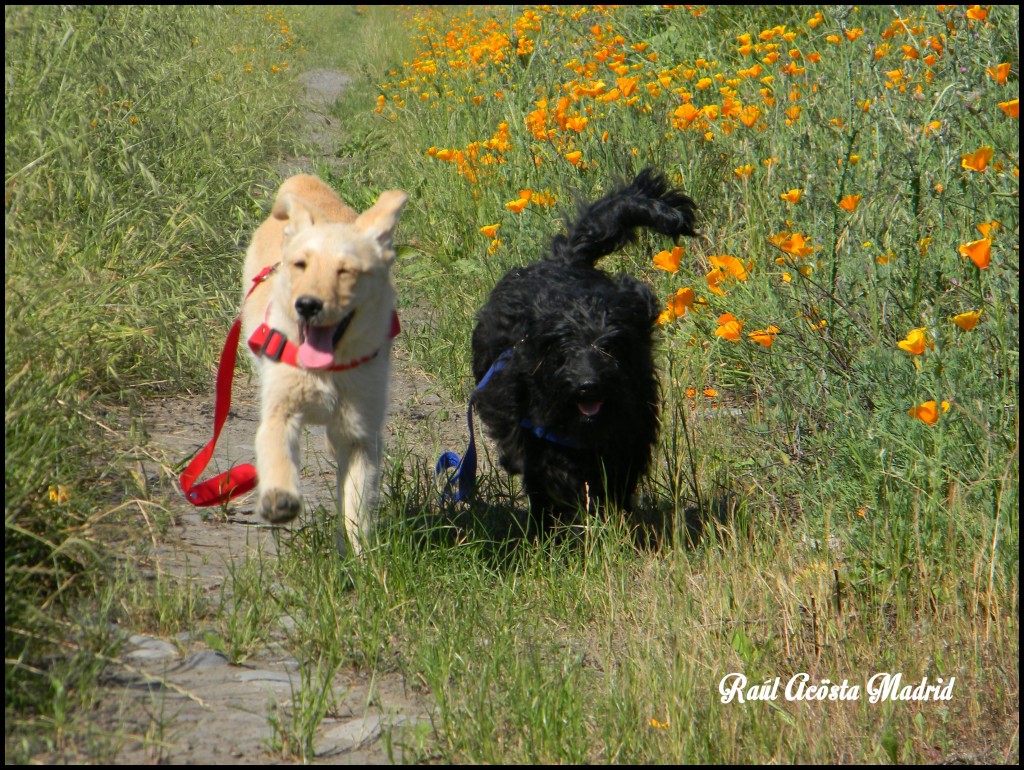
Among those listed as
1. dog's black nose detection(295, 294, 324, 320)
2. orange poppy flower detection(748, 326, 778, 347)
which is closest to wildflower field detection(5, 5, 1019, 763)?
orange poppy flower detection(748, 326, 778, 347)

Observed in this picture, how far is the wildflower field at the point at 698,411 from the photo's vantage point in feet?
8.52

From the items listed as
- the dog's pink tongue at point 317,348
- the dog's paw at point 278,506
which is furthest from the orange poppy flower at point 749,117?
the dog's paw at point 278,506

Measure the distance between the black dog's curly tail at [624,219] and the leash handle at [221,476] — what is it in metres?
1.45

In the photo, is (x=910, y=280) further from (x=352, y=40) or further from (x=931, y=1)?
(x=352, y=40)

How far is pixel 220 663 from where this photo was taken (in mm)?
2541

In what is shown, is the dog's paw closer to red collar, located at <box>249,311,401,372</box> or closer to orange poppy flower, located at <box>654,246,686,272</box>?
red collar, located at <box>249,311,401,372</box>

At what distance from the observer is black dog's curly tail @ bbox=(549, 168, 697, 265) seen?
4086mm

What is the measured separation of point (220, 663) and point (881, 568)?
1922mm

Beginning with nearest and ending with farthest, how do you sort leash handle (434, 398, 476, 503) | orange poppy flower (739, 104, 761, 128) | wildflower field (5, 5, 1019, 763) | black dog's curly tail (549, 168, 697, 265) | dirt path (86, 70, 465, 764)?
dirt path (86, 70, 465, 764) → wildflower field (5, 5, 1019, 763) → leash handle (434, 398, 476, 503) → black dog's curly tail (549, 168, 697, 265) → orange poppy flower (739, 104, 761, 128)

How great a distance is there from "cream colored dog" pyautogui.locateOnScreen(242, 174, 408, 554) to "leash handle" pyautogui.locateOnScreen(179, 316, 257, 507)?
0.17 metres

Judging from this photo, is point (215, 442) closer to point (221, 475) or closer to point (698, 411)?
point (221, 475)

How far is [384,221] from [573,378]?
2.69 ft

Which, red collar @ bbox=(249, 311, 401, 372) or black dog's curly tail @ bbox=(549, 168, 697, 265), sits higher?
black dog's curly tail @ bbox=(549, 168, 697, 265)

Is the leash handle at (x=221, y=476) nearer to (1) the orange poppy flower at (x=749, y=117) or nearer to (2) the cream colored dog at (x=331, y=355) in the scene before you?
(2) the cream colored dog at (x=331, y=355)
